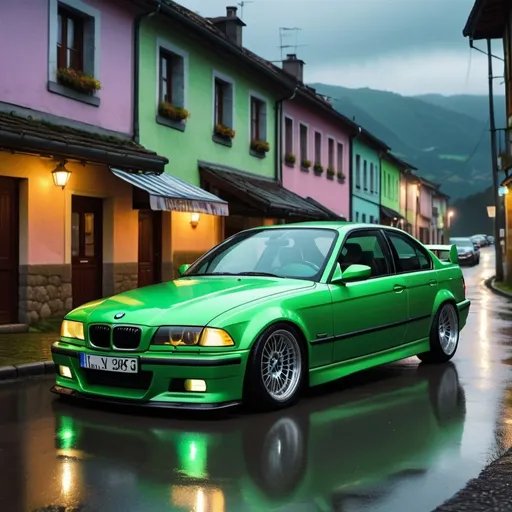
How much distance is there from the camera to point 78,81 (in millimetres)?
13047

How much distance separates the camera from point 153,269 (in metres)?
16.2

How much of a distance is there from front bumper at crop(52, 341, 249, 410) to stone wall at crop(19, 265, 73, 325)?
645cm

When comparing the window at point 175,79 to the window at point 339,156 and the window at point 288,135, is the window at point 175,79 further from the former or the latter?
the window at point 339,156

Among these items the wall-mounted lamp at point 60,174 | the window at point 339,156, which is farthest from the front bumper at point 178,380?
the window at point 339,156

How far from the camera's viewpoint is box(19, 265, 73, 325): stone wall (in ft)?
39.3

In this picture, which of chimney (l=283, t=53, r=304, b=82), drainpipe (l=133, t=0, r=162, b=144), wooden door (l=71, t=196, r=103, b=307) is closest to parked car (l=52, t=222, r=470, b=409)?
wooden door (l=71, t=196, r=103, b=307)

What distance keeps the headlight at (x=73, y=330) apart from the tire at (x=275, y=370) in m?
1.41

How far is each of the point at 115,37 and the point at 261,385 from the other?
10.2 metres

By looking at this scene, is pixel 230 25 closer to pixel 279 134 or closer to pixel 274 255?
pixel 279 134

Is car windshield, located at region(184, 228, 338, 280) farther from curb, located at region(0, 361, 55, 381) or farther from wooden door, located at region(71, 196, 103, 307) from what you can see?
wooden door, located at region(71, 196, 103, 307)

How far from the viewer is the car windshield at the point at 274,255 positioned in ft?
23.1

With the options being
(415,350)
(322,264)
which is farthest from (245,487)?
(415,350)

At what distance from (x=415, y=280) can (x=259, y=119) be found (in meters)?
14.8

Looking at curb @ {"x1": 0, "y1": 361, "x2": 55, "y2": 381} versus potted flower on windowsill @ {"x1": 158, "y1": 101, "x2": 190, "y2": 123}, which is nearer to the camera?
curb @ {"x1": 0, "y1": 361, "x2": 55, "y2": 381}
